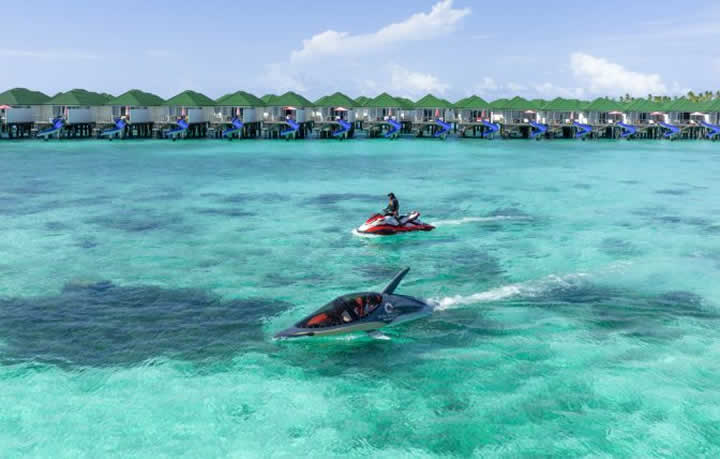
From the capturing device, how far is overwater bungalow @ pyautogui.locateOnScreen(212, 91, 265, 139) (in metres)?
109

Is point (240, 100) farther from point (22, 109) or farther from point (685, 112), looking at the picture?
point (685, 112)

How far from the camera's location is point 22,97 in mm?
100312

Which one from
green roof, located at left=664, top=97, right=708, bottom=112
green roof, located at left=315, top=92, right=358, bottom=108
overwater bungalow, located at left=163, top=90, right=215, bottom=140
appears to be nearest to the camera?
overwater bungalow, located at left=163, top=90, right=215, bottom=140

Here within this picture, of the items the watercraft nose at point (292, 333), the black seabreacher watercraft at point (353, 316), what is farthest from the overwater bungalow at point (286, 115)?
the watercraft nose at point (292, 333)

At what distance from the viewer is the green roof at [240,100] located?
109 meters

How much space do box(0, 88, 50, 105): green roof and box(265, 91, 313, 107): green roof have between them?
36.1m

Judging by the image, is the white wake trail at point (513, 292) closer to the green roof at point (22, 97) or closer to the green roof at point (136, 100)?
the green roof at point (136, 100)

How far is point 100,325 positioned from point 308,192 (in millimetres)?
30572

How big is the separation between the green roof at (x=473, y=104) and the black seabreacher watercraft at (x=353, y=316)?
104 m

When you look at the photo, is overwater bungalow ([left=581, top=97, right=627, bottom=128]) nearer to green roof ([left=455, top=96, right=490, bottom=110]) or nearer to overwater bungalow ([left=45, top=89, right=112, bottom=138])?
green roof ([left=455, top=96, right=490, bottom=110])

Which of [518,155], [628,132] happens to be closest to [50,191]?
[518,155]

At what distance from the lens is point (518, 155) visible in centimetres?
8638

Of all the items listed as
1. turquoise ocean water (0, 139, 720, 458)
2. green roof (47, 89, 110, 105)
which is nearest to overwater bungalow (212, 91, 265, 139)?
green roof (47, 89, 110, 105)

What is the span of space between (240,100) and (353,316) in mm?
96389
